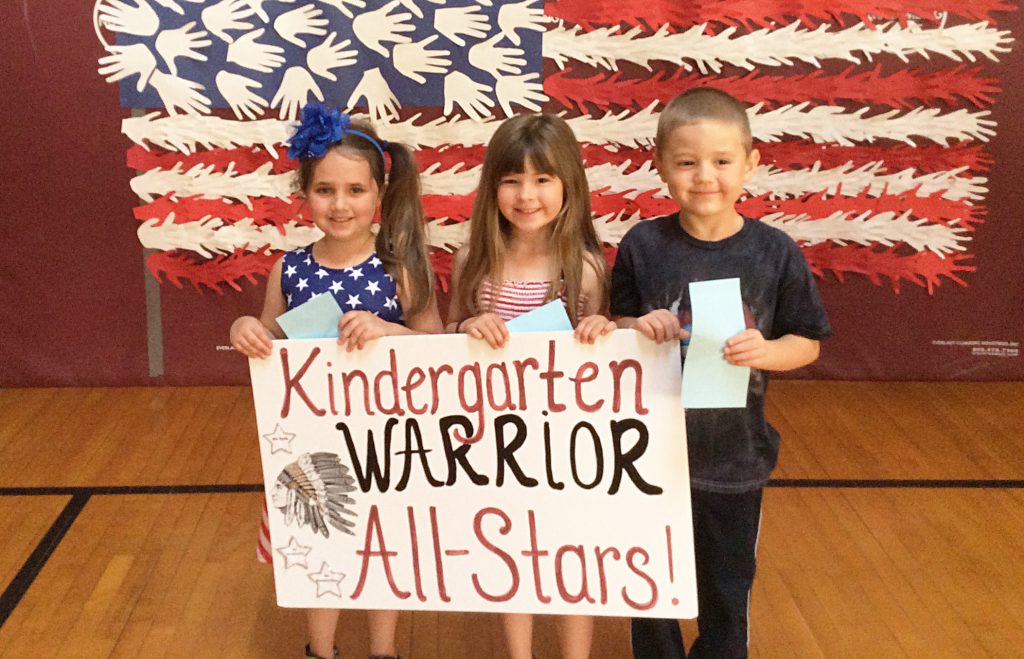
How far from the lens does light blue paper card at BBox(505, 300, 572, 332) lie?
5.14 feet

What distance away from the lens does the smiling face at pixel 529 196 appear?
1634 millimetres

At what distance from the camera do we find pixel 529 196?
1.63m

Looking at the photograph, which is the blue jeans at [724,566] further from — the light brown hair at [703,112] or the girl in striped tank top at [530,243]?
the light brown hair at [703,112]

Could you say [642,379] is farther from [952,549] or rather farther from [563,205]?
[952,549]

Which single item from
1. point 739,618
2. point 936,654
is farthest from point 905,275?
point 739,618

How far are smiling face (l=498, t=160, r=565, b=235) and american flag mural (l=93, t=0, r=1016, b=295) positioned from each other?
161 cm

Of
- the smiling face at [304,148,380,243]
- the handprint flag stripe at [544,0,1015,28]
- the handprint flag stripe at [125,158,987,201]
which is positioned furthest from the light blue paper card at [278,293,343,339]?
the handprint flag stripe at [544,0,1015,28]

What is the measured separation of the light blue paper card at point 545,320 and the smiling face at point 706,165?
25 cm

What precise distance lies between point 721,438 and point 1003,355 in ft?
7.46

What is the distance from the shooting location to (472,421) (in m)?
1.60

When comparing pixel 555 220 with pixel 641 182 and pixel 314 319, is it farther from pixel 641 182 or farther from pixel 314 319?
pixel 641 182

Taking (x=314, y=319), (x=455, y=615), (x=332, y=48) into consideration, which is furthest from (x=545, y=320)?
(x=332, y=48)

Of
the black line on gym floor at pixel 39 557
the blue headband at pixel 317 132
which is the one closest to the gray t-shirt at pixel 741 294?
the blue headband at pixel 317 132

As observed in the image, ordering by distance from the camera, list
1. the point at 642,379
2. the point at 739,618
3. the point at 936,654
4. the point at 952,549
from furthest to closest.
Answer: the point at 952,549 → the point at 936,654 → the point at 739,618 → the point at 642,379
